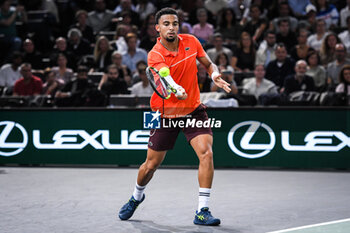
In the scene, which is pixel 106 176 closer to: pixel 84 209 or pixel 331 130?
pixel 84 209

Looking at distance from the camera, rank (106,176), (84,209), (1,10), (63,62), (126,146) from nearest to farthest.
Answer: (84,209), (106,176), (126,146), (63,62), (1,10)

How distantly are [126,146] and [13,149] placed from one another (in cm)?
209

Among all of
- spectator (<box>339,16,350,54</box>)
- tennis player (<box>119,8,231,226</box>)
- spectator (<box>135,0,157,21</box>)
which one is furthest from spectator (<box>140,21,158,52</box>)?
tennis player (<box>119,8,231,226</box>)

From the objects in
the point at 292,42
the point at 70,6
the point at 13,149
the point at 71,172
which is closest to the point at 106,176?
the point at 71,172

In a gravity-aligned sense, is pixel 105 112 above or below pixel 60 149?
above

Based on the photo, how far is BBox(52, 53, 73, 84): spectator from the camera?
13.3 metres

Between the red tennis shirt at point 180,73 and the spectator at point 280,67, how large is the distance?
659cm

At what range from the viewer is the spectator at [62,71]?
13.3m

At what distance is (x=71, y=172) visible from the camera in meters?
9.93

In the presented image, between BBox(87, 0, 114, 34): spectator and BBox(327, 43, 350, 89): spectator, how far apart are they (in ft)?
20.8

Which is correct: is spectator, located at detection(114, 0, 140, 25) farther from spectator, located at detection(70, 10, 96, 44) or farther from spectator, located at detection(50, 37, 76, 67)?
spectator, located at detection(50, 37, 76, 67)

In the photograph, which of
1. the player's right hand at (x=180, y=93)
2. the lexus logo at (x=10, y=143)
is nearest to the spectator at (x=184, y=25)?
the lexus logo at (x=10, y=143)

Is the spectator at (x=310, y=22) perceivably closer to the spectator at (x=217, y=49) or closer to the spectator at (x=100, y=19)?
the spectator at (x=217, y=49)

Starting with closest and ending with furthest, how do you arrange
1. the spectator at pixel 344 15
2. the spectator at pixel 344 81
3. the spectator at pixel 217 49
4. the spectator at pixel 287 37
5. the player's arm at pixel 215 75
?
the player's arm at pixel 215 75
the spectator at pixel 344 81
the spectator at pixel 217 49
the spectator at pixel 287 37
the spectator at pixel 344 15
